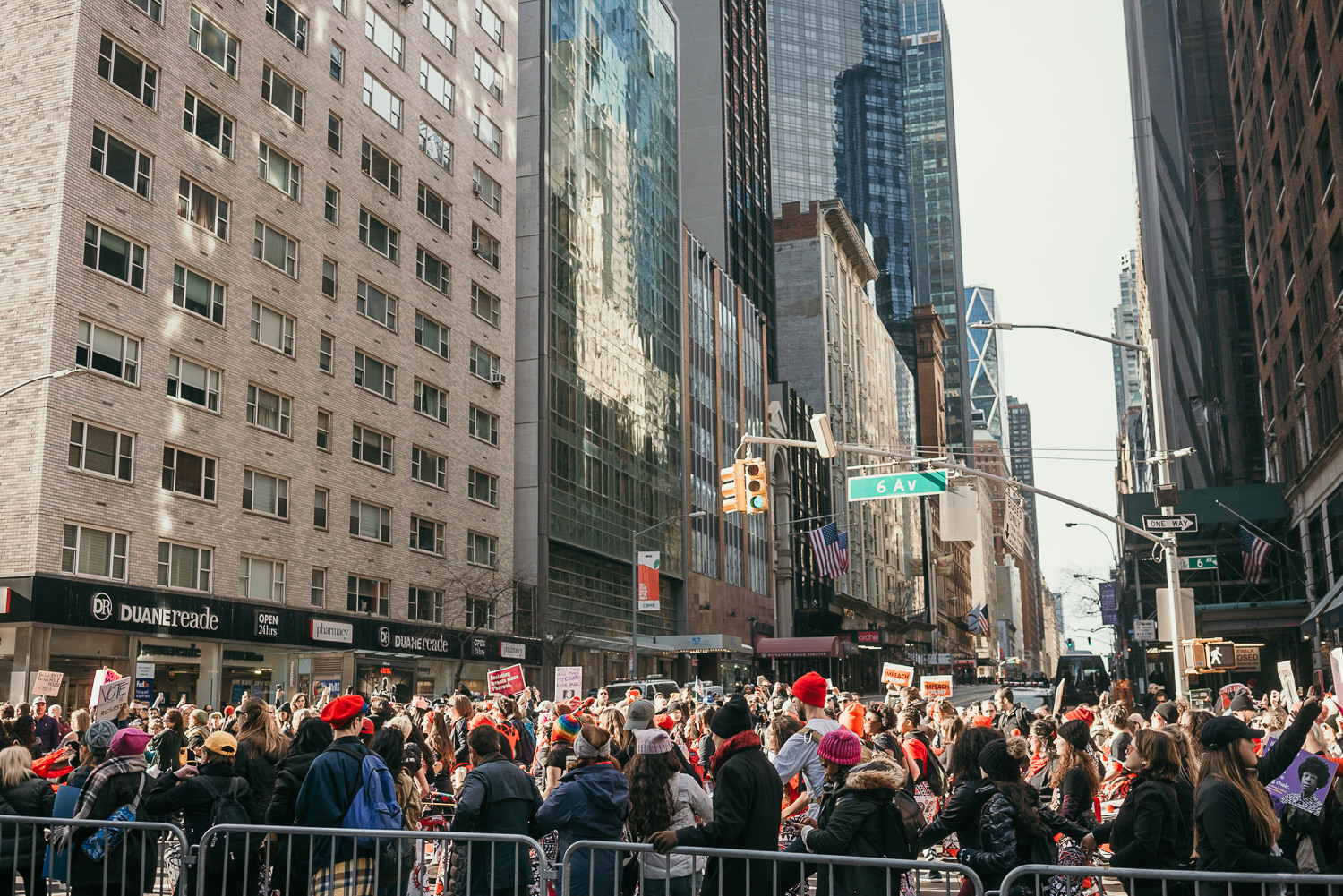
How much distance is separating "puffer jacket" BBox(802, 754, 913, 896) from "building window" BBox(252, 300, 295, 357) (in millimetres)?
38706

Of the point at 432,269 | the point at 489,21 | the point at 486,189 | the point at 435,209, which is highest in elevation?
the point at 489,21

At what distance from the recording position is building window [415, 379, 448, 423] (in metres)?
52.9

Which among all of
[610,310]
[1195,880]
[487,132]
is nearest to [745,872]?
[1195,880]

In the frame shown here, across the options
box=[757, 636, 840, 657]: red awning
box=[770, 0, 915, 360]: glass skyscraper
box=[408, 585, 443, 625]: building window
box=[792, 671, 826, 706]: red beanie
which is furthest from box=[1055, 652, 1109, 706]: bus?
box=[770, 0, 915, 360]: glass skyscraper

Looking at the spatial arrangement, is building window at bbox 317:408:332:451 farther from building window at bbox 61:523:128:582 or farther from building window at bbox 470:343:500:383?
building window at bbox 470:343:500:383

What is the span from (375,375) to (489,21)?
2185 cm

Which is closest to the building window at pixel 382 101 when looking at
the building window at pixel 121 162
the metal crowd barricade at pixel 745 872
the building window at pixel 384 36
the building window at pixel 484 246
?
the building window at pixel 384 36

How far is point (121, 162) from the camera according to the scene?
3691 cm

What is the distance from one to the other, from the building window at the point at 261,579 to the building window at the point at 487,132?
2585cm

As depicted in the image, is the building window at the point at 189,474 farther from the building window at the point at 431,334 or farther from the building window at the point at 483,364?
the building window at the point at 483,364

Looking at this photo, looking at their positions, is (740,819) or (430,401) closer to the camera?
(740,819)

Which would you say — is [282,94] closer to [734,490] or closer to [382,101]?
[382,101]

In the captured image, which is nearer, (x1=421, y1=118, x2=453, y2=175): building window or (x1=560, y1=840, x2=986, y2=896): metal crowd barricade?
(x1=560, y1=840, x2=986, y2=896): metal crowd barricade

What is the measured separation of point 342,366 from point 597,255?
Answer: 23.4m
